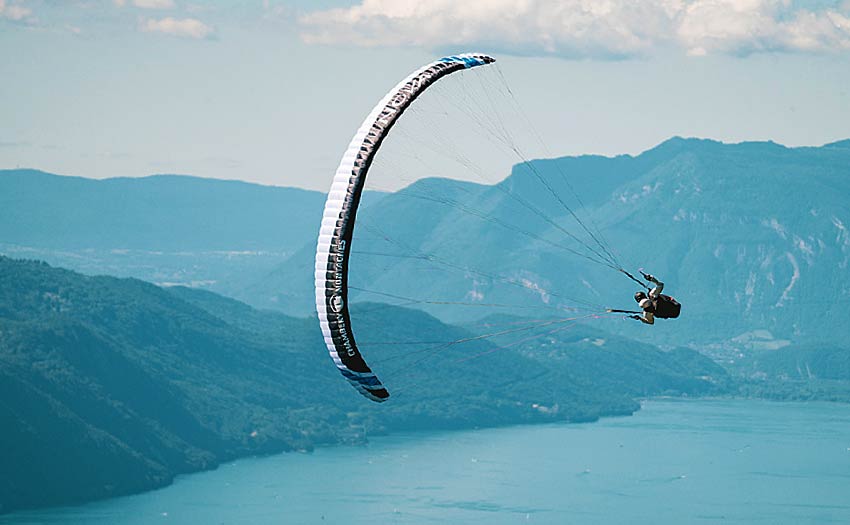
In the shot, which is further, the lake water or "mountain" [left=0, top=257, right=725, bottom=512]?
"mountain" [left=0, top=257, right=725, bottom=512]

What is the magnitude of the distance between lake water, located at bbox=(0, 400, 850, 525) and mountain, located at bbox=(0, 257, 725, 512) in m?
5.33

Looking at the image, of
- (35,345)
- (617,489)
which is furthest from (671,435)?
(35,345)

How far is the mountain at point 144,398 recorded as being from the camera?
130500 millimetres

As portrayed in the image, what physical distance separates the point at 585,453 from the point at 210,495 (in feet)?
148

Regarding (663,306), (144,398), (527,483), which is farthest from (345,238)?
(144,398)

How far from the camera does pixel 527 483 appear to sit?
130500 millimetres

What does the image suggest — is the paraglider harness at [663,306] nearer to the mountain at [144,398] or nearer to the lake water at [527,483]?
the lake water at [527,483]

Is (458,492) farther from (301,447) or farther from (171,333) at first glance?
(171,333)

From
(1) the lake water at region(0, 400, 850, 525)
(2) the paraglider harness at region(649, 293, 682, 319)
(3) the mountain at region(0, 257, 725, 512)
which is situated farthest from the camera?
(3) the mountain at region(0, 257, 725, 512)

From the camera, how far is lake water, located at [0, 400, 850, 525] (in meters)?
114

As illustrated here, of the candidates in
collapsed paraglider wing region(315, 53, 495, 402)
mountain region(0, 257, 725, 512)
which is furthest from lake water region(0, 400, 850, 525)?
collapsed paraglider wing region(315, 53, 495, 402)

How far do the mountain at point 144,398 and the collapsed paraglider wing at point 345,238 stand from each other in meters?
85.4

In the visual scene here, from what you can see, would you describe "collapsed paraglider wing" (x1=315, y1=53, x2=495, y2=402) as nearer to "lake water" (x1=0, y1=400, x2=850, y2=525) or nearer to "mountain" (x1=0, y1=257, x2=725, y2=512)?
"lake water" (x1=0, y1=400, x2=850, y2=525)

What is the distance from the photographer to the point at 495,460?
146500 millimetres
